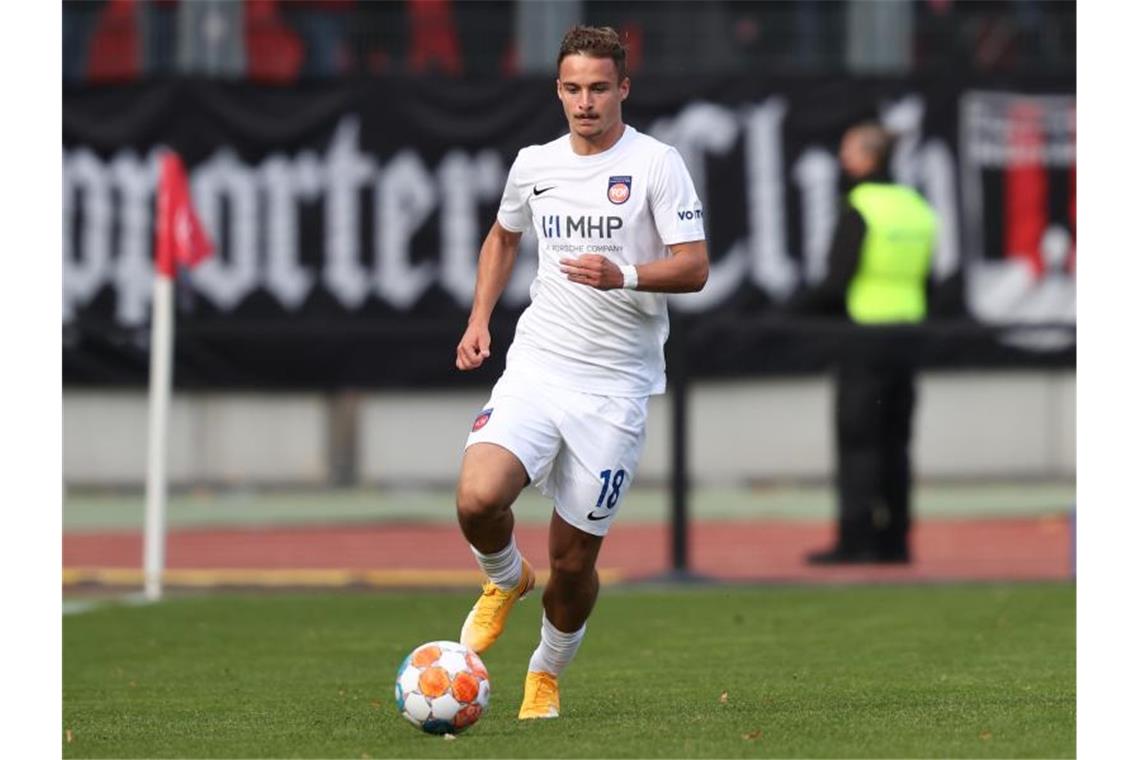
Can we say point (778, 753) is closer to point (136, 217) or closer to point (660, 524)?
point (660, 524)

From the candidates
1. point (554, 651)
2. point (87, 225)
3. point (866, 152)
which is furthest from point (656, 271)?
point (87, 225)

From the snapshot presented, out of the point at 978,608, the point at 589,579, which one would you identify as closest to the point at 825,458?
the point at 978,608

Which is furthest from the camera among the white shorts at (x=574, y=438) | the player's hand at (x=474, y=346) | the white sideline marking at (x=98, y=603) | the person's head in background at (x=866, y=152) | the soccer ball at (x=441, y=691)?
the person's head in background at (x=866, y=152)

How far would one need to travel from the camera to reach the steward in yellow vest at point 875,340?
570 inches

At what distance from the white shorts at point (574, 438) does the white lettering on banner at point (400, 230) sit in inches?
482

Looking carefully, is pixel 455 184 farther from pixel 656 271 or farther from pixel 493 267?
pixel 656 271

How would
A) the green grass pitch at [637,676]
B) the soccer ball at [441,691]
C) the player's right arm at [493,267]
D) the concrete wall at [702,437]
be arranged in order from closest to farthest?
the green grass pitch at [637,676] → the soccer ball at [441,691] → the player's right arm at [493,267] → the concrete wall at [702,437]

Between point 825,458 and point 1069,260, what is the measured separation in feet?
8.46

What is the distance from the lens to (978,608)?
39.5 ft

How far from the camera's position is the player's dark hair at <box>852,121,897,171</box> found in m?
14.4

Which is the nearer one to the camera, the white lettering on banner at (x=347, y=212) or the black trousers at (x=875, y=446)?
the black trousers at (x=875, y=446)

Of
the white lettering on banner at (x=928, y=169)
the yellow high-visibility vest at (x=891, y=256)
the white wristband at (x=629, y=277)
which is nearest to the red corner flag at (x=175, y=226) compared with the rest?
the yellow high-visibility vest at (x=891, y=256)

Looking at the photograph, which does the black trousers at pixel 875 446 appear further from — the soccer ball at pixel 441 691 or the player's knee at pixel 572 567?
the soccer ball at pixel 441 691

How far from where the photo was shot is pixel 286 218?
20031mm
